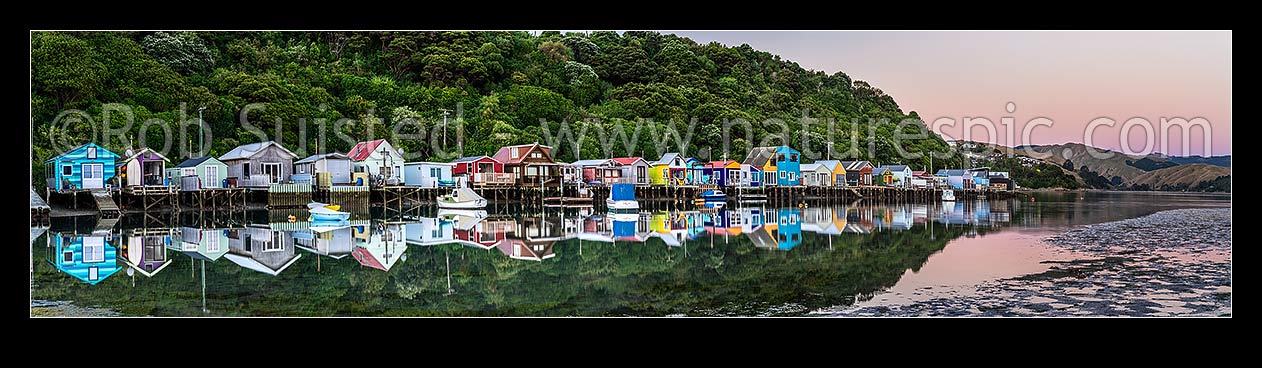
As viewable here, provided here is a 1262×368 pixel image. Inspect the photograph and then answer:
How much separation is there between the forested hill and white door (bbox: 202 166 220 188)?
250cm

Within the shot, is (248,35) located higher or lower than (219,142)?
higher

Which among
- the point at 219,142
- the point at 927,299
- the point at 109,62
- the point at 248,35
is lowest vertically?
the point at 927,299

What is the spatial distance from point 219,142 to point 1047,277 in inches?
1122

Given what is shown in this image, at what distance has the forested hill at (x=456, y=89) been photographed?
2850cm

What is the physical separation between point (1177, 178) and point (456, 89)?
32.6 m

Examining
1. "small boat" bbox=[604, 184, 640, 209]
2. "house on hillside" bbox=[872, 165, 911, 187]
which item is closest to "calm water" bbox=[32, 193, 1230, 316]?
"small boat" bbox=[604, 184, 640, 209]

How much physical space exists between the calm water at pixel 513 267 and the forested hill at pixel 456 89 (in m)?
11.8

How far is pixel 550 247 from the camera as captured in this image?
1371 centimetres

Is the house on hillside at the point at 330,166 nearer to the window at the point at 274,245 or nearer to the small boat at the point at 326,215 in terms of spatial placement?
the small boat at the point at 326,215

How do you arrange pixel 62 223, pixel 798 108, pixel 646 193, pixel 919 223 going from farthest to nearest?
pixel 798 108 < pixel 646 193 < pixel 919 223 < pixel 62 223

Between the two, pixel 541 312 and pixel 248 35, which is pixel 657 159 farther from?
pixel 541 312

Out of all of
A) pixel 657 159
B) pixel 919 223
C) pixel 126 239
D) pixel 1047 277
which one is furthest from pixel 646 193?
pixel 1047 277

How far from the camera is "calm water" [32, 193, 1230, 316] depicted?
26.6 ft

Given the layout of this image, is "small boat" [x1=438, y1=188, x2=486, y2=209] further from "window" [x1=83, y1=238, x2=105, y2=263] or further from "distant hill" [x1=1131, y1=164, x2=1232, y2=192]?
"distant hill" [x1=1131, y1=164, x2=1232, y2=192]
